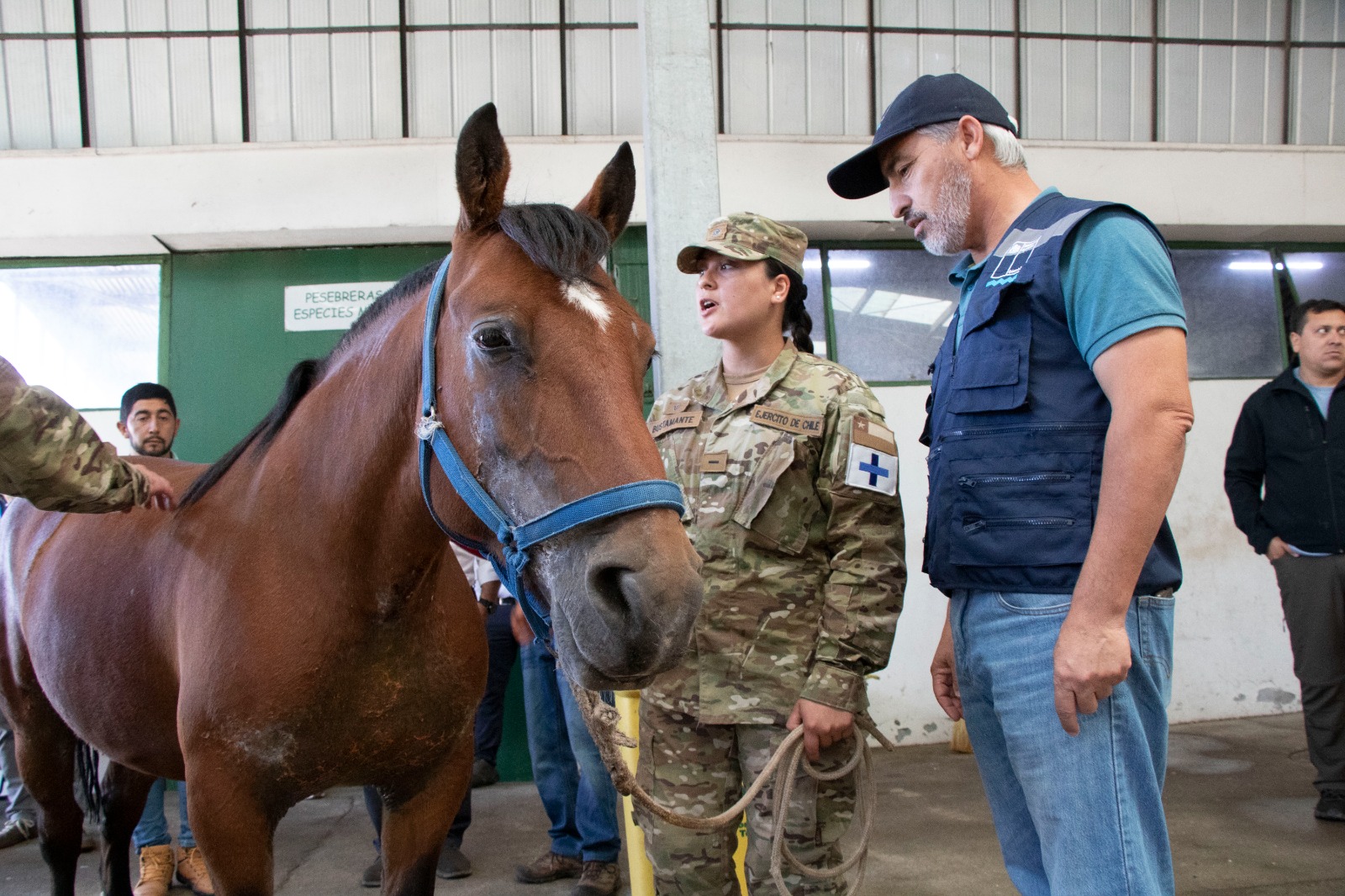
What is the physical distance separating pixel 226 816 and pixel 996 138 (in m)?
1.90

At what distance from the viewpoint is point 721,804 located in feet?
6.53

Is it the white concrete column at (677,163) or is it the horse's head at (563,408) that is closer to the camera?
the horse's head at (563,408)

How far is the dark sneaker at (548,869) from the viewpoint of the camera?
3.54m

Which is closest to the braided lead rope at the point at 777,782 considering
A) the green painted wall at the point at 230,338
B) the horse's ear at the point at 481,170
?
the horse's ear at the point at 481,170

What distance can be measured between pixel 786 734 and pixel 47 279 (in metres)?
5.41

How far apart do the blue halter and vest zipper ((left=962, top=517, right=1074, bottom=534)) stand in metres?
0.54

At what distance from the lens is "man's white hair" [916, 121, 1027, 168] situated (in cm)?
162

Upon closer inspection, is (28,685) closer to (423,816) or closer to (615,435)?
(423,816)

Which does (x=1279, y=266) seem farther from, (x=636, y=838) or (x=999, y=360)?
(x=636, y=838)

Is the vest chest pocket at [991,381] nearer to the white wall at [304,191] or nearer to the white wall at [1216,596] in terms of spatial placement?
the white wall at [304,191]

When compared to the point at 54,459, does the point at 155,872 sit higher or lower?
lower

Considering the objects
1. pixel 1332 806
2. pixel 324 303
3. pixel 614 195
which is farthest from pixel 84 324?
pixel 1332 806

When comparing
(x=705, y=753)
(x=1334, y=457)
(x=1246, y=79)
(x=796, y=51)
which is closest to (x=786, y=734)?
(x=705, y=753)

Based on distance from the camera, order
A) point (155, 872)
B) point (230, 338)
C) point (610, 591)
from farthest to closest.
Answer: point (230, 338) < point (155, 872) < point (610, 591)
